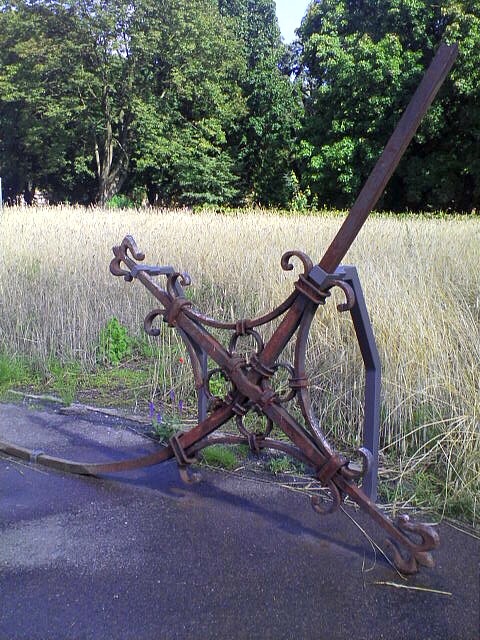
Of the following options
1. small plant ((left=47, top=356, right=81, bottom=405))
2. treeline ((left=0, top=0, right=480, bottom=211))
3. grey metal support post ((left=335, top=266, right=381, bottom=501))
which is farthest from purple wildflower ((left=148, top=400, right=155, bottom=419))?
treeline ((left=0, top=0, right=480, bottom=211))

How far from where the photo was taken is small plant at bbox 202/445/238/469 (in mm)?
3605

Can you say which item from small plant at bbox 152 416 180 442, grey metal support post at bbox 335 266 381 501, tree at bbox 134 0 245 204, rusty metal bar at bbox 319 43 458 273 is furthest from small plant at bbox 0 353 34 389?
tree at bbox 134 0 245 204

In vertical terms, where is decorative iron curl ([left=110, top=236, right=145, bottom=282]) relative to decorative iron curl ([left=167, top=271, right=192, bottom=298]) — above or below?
above

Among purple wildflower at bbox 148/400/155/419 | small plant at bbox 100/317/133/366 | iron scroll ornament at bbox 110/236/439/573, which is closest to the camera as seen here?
→ iron scroll ornament at bbox 110/236/439/573

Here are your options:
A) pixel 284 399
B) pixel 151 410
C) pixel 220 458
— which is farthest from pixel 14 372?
pixel 284 399

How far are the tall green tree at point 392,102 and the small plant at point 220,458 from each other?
21.5 metres

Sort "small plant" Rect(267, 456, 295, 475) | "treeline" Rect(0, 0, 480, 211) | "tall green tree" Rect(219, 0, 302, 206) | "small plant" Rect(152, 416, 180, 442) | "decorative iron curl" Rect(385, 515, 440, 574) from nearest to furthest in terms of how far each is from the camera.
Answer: "decorative iron curl" Rect(385, 515, 440, 574) → "small plant" Rect(267, 456, 295, 475) → "small plant" Rect(152, 416, 180, 442) → "treeline" Rect(0, 0, 480, 211) → "tall green tree" Rect(219, 0, 302, 206)

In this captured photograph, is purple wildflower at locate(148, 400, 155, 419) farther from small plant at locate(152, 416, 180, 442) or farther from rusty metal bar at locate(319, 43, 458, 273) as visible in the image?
rusty metal bar at locate(319, 43, 458, 273)

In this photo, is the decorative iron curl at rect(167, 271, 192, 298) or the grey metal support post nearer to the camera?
the grey metal support post

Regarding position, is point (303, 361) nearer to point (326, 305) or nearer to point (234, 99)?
point (326, 305)

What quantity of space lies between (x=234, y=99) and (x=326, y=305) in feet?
88.4

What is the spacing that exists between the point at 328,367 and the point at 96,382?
1891 mm

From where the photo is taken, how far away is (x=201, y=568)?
260 cm

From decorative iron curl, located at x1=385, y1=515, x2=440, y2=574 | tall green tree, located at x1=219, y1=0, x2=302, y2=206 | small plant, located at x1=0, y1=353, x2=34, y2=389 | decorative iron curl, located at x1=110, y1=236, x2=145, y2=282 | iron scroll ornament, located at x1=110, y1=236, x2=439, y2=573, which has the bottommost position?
small plant, located at x1=0, y1=353, x2=34, y2=389
